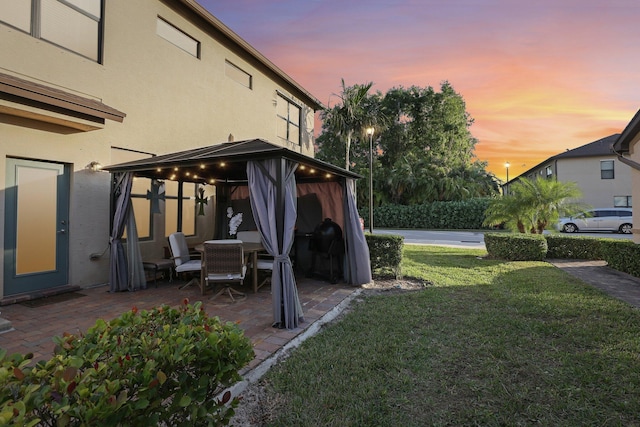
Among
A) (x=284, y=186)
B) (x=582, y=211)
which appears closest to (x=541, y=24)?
(x=582, y=211)

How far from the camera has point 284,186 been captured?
4.48m

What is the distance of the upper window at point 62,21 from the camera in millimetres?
5141

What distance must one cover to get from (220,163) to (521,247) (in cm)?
946

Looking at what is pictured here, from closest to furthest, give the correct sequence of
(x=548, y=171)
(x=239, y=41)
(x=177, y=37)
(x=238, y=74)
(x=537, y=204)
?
(x=177, y=37) < (x=239, y=41) < (x=238, y=74) < (x=537, y=204) < (x=548, y=171)

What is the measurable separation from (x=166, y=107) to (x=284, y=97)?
6229mm

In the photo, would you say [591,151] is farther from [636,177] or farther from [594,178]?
[636,177]

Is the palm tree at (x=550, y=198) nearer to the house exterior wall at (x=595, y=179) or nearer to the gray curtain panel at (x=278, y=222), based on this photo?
the gray curtain panel at (x=278, y=222)

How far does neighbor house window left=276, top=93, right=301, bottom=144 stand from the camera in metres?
13.0

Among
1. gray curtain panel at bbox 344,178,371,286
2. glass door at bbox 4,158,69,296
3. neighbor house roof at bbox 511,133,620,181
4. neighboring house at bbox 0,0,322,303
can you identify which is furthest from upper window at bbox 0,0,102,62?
neighbor house roof at bbox 511,133,620,181

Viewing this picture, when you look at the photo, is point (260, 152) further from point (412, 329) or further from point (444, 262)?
point (444, 262)

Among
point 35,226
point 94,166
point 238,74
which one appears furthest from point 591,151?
point 35,226

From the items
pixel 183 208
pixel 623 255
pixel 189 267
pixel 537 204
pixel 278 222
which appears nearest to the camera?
pixel 278 222

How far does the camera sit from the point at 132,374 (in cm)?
140

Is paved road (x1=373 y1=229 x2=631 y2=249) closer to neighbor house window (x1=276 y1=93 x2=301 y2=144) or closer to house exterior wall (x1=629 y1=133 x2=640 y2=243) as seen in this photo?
house exterior wall (x1=629 y1=133 x2=640 y2=243)
